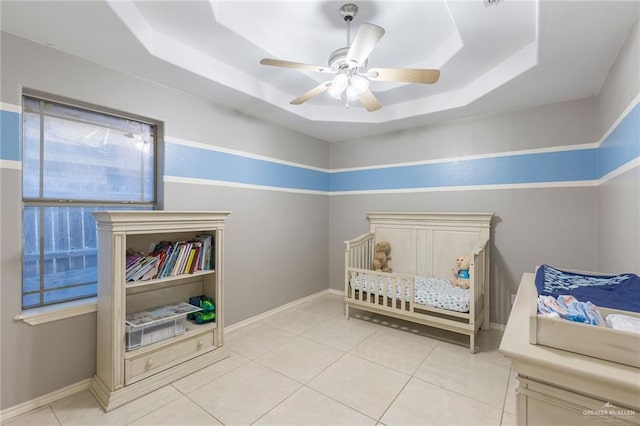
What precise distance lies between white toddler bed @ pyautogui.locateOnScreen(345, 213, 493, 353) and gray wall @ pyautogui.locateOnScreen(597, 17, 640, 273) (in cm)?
84

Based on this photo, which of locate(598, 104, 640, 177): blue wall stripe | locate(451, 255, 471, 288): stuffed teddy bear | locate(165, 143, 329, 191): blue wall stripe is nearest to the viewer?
locate(598, 104, 640, 177): blue wall stripe

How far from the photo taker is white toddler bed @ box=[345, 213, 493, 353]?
8.24ft

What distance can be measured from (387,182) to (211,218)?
231 cm

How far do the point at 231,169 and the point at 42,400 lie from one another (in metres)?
2.14

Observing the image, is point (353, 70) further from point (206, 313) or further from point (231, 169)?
point (206, 313)

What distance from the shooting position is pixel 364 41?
1485 millimetres

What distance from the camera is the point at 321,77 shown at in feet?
8.44

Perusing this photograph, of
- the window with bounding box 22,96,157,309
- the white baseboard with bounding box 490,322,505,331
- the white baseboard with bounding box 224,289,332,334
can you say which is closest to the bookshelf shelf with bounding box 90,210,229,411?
the window with bounding box 22,96,157,309

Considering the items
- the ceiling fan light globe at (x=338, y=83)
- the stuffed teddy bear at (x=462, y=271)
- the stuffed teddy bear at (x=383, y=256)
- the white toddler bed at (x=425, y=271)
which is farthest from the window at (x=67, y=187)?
the stuffed teddy bear at (x=462, y=271)

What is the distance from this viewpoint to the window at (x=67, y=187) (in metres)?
1.82

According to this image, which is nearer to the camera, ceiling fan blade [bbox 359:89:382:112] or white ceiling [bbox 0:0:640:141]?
white ceiling [bbox 0:0:640:141]

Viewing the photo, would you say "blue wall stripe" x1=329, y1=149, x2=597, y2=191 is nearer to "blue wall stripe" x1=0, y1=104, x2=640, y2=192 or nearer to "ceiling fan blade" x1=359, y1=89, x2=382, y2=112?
"blue wall stripe" x1=0, y1=104, x2=640, y2=192

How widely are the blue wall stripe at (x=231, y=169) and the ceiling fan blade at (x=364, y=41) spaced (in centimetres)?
165

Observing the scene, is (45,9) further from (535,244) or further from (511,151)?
(535,244)
